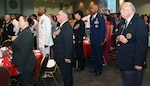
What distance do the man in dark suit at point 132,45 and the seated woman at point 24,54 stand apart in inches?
48.2

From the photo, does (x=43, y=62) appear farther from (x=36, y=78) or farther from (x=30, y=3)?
(x=30, y=3)

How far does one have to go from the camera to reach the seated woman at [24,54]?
3.27 meters

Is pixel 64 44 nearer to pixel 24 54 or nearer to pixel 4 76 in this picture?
pixel 24 54

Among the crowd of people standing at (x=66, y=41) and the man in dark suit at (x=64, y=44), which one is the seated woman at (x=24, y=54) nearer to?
the crowd of people standing at (x=66, y=41)

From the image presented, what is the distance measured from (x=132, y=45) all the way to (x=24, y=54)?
4.74 feet

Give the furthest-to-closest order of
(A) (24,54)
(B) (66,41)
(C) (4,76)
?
1. (B) (66,41)
2. (A) (24,54)
3. (C) (4,76)

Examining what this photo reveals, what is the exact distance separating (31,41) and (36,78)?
27.5 inches

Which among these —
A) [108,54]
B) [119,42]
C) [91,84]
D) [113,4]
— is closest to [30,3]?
[113,4]

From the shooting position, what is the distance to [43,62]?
12.0ft

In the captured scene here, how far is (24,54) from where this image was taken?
3268 millimetres

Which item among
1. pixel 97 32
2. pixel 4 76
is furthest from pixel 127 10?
pixel 97 32

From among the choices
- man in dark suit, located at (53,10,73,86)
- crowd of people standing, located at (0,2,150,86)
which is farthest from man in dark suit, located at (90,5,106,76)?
man in dark suit, located at (53,10,73,86)

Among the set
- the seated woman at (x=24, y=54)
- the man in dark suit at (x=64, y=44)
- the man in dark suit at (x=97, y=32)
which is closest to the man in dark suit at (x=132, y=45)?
A: the man in dark suit at (x=64, y=44)

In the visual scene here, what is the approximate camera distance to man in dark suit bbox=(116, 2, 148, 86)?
273 cm
